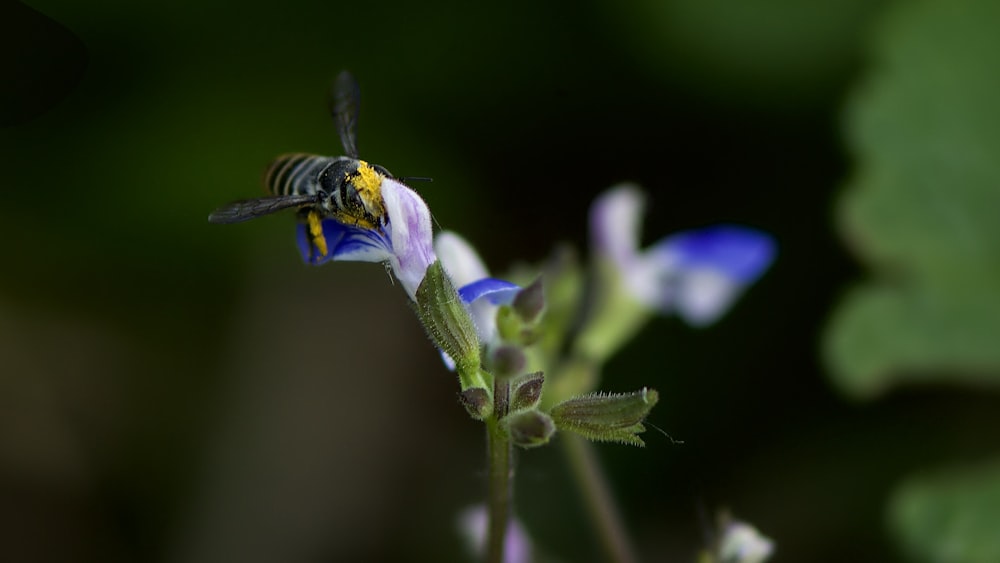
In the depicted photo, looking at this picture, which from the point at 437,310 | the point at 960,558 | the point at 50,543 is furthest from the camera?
the point at 50,543

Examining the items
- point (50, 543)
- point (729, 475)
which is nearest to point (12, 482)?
point (50, 543)

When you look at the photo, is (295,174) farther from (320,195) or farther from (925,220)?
(925,220)

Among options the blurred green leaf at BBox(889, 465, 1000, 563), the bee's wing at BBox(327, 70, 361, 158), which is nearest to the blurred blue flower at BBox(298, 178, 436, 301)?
the bee's wing at BBox(327, 70, 361, 158)

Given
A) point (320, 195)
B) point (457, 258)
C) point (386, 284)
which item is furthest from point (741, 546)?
point (386, 284)

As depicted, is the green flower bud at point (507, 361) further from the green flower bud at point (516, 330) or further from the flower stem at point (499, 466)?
the green flower bud at point (516, 330)

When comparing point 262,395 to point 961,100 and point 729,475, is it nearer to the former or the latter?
point 729,475

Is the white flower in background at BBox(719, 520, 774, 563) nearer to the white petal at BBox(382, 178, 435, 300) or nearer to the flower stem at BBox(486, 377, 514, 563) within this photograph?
the flower stem at BBox(486, 377, 514, 563)

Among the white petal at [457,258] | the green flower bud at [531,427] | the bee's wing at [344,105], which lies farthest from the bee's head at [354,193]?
the green flower bud at [531,427]
